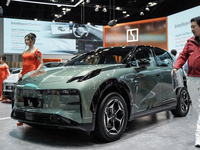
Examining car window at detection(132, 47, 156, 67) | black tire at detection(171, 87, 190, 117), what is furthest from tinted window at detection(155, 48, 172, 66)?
black tire at detection(171, 87, 190, 117)

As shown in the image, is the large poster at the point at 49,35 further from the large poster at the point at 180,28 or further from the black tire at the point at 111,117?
the black tire at the point at 111,117

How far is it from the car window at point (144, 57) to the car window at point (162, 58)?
20 cm

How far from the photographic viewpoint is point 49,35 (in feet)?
54.7

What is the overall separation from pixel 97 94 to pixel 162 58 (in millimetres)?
2121

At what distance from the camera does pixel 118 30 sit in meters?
19.6

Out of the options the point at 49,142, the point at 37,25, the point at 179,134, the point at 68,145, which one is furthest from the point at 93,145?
the point at 37,25

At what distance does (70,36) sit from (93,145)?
1509cm

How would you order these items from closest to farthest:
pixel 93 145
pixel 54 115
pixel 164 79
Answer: pixel 54 115 → pixel 93 145 → pixel 164 79

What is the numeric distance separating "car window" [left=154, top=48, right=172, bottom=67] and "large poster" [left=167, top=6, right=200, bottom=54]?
26.9 ft

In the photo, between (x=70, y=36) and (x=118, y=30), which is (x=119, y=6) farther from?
(x=70, y=36)

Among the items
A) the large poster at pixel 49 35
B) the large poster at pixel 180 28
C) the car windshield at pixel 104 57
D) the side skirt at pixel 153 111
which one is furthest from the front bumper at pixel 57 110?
the large poster at pixel 49 35

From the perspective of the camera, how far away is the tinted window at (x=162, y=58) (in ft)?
14.4

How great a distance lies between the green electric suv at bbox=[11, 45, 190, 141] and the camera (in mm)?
2791

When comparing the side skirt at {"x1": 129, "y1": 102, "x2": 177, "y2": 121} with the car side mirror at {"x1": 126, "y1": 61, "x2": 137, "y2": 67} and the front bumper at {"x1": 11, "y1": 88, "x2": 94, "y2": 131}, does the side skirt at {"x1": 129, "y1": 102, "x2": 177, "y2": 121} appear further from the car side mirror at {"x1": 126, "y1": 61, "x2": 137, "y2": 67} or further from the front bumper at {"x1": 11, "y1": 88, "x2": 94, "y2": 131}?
the front bumper at {"x1": 11, "y1": 88, "x2": 94, "y2": 131}
